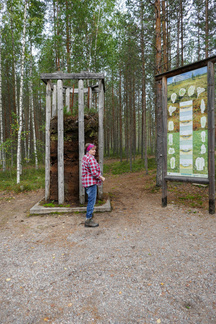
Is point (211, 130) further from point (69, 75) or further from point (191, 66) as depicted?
point (69, 75)

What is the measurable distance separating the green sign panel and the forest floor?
1.32 meters

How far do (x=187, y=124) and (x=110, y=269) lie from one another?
425 centimetres

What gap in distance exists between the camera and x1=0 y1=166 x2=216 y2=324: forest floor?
6.49ft

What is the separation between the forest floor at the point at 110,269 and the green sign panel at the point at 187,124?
1323 millimetres

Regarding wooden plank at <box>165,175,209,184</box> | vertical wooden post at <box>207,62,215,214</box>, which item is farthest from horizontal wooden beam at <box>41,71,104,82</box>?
wooden plank at <box>165,175,209,184</box>

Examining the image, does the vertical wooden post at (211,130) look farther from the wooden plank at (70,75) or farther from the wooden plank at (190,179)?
the wooden plank at (70,75)

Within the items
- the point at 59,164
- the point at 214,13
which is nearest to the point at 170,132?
the point at 59,164

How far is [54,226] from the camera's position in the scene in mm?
4430

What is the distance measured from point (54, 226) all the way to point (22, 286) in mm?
2028

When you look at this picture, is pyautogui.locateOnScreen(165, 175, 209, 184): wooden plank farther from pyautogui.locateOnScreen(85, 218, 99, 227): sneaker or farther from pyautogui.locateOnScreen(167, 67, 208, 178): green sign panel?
pyautogui.locateOnScreen(85, 218, 99, 227): sneaker

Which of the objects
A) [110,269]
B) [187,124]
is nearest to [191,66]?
[187,124]

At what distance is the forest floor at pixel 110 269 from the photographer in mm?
1978

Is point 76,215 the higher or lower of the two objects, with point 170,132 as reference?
lower

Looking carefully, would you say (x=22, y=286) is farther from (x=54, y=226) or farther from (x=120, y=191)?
(x=120, y=191)
